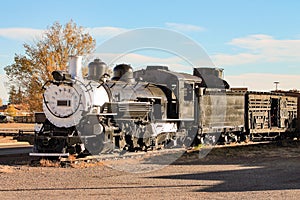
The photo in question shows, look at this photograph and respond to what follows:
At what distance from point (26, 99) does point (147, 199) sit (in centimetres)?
2877

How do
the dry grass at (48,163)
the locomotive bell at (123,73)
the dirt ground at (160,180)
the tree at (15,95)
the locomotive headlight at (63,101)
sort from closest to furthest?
1. the dirt ground at (160,180)
2. the dry grass at (48,163)
3. the locomotive headlight at (63,101)
4. the locomotive bell at (123,73)
5. the tree at (15,95)

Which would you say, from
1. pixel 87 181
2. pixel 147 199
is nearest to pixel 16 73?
pixel 87 181

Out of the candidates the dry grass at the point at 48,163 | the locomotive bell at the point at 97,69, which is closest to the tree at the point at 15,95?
the locomotive bell at the point at 97,69

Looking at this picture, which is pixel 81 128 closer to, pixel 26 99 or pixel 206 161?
pixel 206 161

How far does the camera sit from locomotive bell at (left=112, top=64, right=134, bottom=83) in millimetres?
20672

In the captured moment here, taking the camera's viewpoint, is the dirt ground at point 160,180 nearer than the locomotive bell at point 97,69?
Yes

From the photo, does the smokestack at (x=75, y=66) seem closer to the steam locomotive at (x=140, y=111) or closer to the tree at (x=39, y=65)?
the steam locomotive at (x=140, y=111)

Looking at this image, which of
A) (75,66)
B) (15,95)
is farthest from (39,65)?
(75,66)

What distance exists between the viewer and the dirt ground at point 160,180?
36.2 ft

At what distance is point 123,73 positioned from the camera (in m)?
21.0

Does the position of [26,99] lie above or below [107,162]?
above

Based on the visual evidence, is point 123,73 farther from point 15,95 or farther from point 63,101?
point 15,95

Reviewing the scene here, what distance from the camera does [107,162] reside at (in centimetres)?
1706

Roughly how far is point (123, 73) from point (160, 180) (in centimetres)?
866
